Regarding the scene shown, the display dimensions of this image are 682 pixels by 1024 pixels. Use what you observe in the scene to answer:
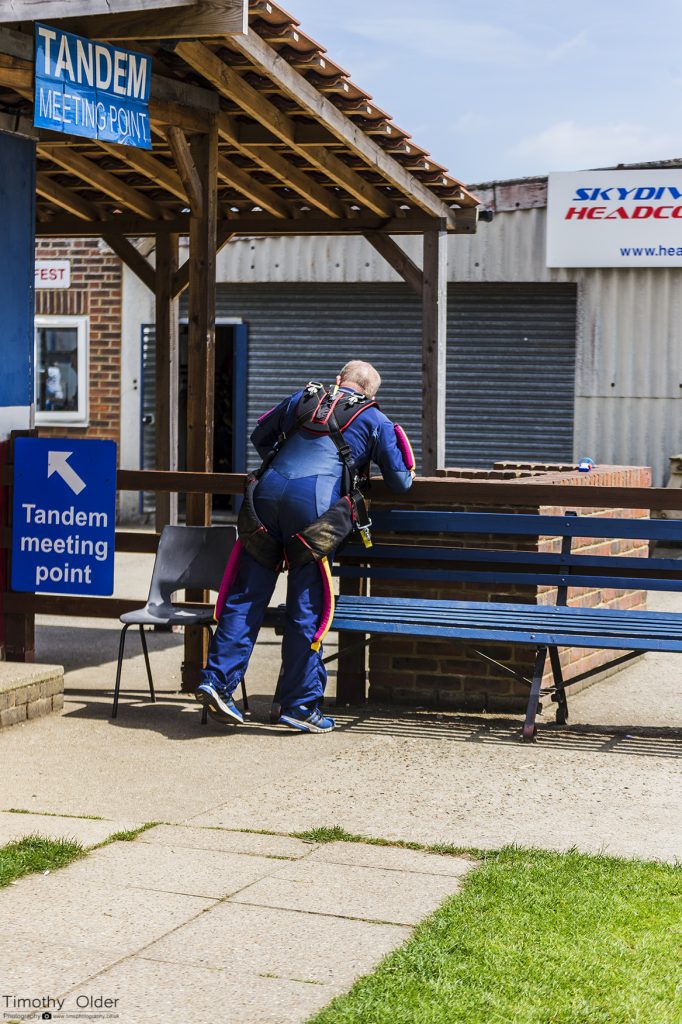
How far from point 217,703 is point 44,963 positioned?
304 cm

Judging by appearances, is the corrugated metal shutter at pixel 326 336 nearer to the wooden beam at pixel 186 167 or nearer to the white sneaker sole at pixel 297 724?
the wooden beam at pixel 186 167

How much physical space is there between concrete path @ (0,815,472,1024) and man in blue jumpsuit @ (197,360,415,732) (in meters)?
1.77

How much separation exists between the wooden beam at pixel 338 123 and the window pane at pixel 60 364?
8.13m

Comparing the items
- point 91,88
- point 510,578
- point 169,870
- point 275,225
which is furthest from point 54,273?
point 169,870

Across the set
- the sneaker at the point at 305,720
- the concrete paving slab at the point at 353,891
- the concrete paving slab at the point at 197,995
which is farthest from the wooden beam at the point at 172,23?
the concrete paving slab at the point at 197,995

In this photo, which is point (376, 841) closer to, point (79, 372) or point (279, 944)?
point (279, 944)

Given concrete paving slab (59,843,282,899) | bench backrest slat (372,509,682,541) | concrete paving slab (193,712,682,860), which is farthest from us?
bench backrest slat (372,509,682,541)

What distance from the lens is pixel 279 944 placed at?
13.7 feet

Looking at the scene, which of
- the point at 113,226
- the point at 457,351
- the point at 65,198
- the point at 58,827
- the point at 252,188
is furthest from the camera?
the point at 457,351

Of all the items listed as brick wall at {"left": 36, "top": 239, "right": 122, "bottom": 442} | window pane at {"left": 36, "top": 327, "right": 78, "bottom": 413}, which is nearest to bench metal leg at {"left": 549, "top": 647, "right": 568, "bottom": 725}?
brick wall at {"left": 36, "top": 239, "right": 122, "bottom": 442}

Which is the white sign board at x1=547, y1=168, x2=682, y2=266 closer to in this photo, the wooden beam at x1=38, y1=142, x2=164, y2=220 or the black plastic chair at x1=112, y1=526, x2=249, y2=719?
the wooden beam at x1=38, y1=142, x2=164, y2=220

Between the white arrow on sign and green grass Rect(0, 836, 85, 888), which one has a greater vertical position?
the white arrow on sign

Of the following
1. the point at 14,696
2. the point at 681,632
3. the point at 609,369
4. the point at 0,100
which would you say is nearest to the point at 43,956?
the point at 14,696

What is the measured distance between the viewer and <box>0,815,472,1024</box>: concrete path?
3.80 m
